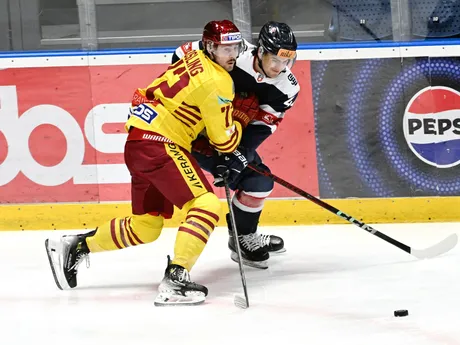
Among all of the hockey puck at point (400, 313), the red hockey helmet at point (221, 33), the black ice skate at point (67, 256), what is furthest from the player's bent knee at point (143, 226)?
the hockey puck at point (400, 313)

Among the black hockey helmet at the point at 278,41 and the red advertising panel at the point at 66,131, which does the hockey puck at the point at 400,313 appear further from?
the red advertising panel at the point at 66,131

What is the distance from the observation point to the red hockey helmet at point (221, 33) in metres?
3.55

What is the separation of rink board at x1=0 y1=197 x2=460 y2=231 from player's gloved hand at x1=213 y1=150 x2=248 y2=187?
1297mm

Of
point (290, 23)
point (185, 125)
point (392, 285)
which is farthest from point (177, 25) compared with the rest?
point (392, 285)

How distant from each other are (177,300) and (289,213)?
169 cm

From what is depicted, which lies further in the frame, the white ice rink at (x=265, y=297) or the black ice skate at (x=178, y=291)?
the black ice skate at (x=178, y=291)

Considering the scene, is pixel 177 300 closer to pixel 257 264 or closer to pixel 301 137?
pixel 257 264

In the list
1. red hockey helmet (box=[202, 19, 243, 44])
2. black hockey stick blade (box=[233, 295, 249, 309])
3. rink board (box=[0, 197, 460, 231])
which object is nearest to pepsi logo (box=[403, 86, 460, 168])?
rink board (box=[0, 197, 460, 231])

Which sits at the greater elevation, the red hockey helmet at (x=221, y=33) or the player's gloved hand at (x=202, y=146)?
the red hockey helmet at (x=221, y=33)

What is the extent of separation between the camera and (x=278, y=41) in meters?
3.68

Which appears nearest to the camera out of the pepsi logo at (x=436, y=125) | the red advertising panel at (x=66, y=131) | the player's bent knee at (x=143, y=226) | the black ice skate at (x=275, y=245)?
the player's bent knee at (x=143, y=226)

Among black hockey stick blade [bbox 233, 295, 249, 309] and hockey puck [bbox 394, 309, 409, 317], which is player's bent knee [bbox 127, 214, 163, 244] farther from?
hockey puck [bbox 394, 309, 409, 317]

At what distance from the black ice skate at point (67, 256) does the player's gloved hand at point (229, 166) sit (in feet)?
1.89

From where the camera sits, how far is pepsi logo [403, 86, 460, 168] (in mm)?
5008
